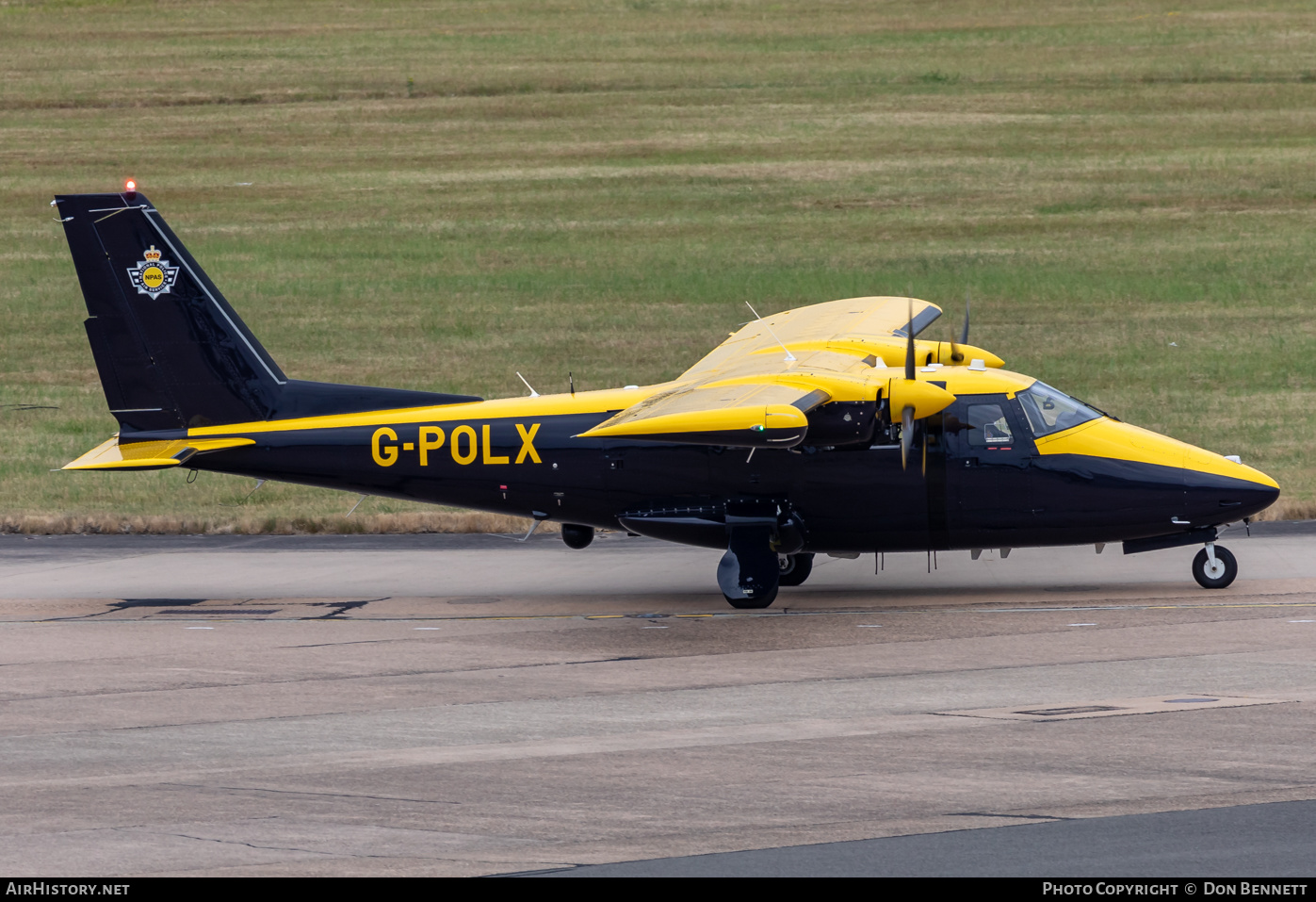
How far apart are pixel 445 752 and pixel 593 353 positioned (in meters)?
27.2

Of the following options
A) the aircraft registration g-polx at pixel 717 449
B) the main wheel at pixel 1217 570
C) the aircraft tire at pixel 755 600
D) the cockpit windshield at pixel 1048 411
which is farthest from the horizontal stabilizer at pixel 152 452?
the main wheel at pixel 1217 570

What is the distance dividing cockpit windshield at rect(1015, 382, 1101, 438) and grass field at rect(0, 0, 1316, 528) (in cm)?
708

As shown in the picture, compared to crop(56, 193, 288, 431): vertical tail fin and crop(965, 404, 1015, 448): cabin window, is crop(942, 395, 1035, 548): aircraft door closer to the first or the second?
crop(965, 404, 1015, 448): cabin window

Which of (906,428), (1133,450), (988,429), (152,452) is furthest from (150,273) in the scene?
(1133,450)

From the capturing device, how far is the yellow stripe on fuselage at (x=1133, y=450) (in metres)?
21.9

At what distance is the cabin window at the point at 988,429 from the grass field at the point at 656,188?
26.2 feet

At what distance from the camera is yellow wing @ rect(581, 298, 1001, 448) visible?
1962 centimetres

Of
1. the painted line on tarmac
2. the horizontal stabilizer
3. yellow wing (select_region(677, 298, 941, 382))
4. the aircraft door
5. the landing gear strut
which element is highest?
yellow wing (select_region(677, 298, 941, 382))

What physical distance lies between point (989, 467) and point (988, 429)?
50 cm

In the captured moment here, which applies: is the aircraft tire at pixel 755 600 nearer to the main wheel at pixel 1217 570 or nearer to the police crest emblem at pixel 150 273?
the main wheel at pixel 1217 570

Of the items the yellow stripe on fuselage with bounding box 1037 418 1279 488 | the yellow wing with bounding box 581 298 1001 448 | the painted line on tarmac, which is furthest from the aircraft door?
the yellow wing with bounding box 581 298 1001 448

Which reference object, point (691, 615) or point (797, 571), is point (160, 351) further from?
point (797, 571)
